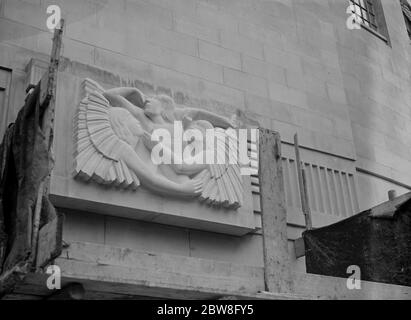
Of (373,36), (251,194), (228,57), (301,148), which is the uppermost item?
(373,36)

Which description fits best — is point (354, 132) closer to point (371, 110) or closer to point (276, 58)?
point (371, 110)

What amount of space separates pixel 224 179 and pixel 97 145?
1.93m

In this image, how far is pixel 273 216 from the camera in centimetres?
824

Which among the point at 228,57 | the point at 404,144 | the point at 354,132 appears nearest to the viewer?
the point at 228,57

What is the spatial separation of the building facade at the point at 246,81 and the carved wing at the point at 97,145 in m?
0.16

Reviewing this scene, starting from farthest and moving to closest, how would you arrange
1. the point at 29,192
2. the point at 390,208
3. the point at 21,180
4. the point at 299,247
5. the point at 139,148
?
the point at 299,247 < the point at 139,148 < the point at 390,208 < the point at 21,180 < the point at 29,192

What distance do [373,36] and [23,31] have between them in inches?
350

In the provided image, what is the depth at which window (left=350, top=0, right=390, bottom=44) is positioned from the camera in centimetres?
1551

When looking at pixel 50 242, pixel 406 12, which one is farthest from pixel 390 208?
pixel 406 12

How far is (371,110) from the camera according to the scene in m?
13.3

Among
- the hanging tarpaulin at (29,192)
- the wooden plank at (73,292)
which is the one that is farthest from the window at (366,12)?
the wooden plank at (73,292)

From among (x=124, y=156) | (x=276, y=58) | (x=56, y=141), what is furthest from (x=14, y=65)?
(x=276, y=58)

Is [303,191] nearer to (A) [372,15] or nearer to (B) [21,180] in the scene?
(B) [21,180]

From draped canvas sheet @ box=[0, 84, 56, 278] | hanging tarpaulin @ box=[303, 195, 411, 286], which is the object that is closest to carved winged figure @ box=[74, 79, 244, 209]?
draped canvas sheet @ box=[0, 84, 56, 278]
